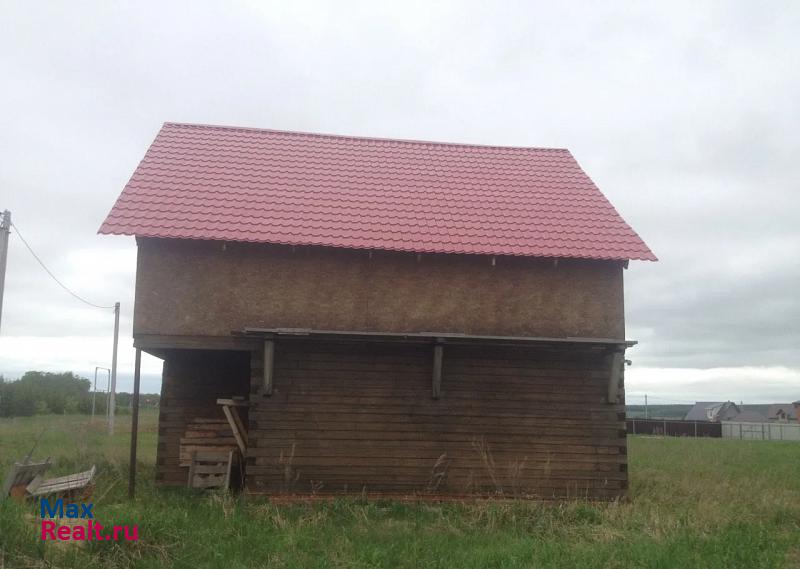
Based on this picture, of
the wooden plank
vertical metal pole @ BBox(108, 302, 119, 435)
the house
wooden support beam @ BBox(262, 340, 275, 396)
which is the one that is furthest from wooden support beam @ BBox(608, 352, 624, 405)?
vertical metal pole @ BBox(108, 302, 119, 435)

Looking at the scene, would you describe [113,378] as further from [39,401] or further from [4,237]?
[39,401]

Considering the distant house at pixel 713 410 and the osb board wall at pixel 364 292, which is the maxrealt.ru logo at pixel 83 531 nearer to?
the osb board wall at pixel 364 292

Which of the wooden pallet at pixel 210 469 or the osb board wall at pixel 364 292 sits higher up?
the osb board wall at pixel 364 292

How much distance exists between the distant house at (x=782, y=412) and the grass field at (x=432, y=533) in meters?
78.7

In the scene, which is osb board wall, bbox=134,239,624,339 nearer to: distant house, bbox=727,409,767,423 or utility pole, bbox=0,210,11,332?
utility pole, bbox=0,210,11,332

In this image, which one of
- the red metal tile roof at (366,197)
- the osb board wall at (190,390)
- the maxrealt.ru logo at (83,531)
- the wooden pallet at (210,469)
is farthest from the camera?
the osb board wall at (190,390)

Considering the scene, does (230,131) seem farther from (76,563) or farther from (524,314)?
(76,563)

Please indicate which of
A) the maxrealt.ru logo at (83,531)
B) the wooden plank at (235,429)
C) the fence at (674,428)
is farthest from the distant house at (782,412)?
the maxrealt.ru logo at (83,531)

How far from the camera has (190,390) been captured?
12789 millimetres

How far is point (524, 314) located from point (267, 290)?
413cm

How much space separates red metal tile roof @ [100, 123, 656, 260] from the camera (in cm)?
1134

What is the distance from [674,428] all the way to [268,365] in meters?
43.0

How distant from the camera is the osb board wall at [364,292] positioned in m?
11.0

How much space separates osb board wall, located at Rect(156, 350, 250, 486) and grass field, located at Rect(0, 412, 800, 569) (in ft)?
2.30
